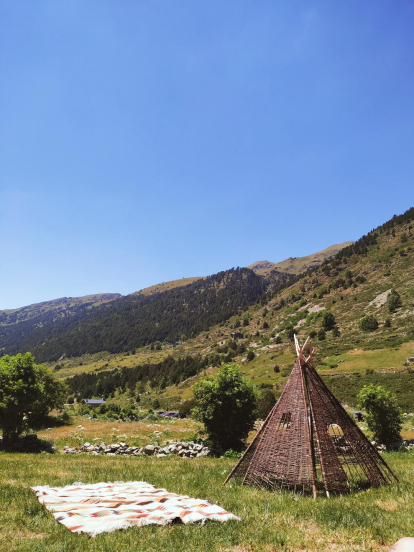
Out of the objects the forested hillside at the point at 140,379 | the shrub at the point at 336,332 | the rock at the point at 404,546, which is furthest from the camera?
the forested hillside at the point at 140,379

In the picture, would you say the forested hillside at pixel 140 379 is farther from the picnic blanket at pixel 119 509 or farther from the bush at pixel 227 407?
the picnic blanket at pixel 119 509

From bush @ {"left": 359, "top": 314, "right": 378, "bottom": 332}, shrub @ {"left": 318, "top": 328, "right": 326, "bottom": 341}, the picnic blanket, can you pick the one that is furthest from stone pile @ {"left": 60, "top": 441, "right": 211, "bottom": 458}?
shrub @ {"left": 318, "top": 328, "right": 326, "bottom": 341}

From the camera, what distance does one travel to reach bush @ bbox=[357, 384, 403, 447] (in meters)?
24.5

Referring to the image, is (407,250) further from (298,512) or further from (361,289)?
(298,512)

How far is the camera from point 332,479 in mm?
9062

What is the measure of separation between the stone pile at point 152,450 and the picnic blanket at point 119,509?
14769 mm

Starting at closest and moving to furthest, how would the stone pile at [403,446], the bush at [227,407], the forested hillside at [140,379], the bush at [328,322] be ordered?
the stone pile at [403,446] < the bush at [227,407] < the bush at [328,322] < the forested hillside at [140,379]

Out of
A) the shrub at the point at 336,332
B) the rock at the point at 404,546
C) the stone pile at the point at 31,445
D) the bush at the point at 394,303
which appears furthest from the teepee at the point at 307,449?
the bush at the point at 394,303

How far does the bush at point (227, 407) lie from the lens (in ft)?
73.6

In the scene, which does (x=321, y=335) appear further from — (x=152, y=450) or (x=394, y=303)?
(x=152, y=450)

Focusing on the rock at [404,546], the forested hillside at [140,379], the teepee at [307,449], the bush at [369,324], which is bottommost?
the forested hillside at [140,379]

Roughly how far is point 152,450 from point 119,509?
18.6m

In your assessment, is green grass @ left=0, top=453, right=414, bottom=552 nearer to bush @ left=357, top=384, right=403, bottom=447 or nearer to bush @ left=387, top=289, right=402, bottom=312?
bush @ left=357, top=384, right=403, bottom=447

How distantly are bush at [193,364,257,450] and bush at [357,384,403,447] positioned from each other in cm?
1038
